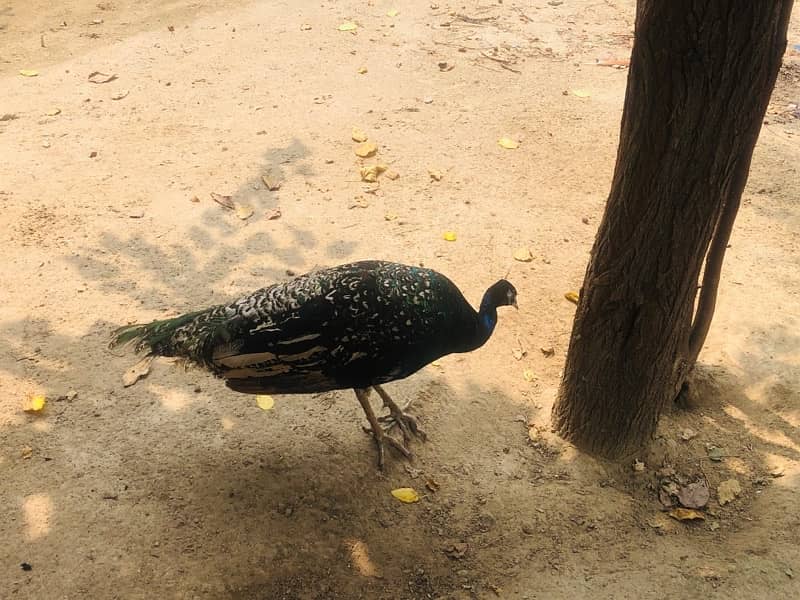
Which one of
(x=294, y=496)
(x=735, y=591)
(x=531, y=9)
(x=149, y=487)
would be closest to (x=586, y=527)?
(x=735, y=591)

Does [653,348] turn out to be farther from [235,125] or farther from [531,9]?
[531,9]

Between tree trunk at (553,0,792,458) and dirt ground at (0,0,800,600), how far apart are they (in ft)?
1.39

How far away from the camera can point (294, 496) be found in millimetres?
3557

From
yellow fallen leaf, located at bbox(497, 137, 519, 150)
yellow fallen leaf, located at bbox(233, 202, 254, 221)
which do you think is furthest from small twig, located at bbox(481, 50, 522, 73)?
yellow fallen leaf, located at bbox(233, 202, 254, 221)

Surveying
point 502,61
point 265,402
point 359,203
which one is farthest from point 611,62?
point 265,402

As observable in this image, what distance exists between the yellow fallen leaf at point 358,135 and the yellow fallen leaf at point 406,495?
12.3 feet

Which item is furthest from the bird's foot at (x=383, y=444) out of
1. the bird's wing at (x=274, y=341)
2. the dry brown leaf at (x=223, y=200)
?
the dry brown leaf at (x=223, y=200)

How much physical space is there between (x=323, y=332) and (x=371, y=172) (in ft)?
9.71

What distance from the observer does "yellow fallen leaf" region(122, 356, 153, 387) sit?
13.6ft

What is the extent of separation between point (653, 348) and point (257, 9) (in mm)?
7414

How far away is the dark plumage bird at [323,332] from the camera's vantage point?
10.9ft

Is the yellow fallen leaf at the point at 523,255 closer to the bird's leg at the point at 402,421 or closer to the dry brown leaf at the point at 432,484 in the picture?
the bird's leg at the point at 402,421

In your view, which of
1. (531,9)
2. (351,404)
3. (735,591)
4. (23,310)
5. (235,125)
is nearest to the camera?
(735,591)

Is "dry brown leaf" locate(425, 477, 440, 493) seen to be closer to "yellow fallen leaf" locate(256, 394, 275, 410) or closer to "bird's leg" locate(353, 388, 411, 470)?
"bird's leg" locate(353, 388, 411, 470)
